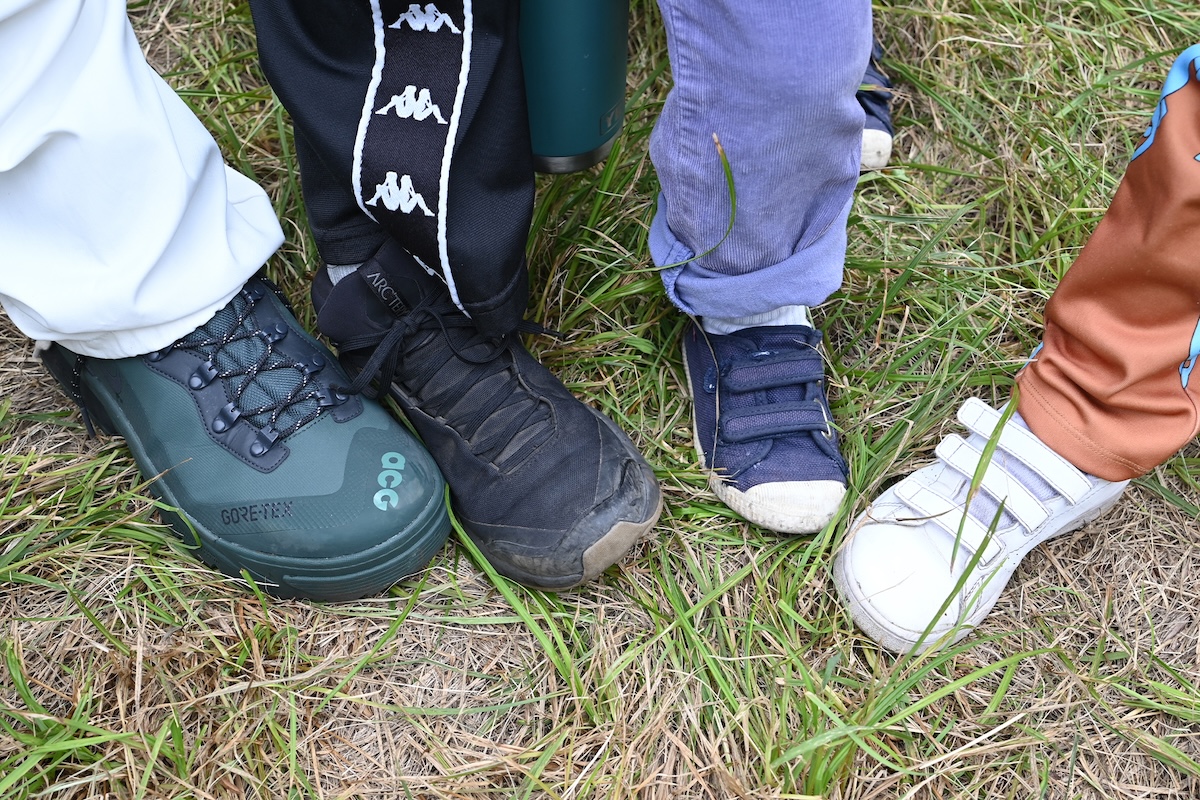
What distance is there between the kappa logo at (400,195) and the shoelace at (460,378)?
0.17 meters

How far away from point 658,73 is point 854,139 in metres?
0.53

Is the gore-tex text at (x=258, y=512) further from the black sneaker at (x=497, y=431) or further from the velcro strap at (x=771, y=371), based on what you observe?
the velcro strap at (x=771, y=371)

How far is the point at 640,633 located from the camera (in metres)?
0.98

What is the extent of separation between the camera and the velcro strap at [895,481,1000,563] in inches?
38.0

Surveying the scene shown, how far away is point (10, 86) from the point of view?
757mm

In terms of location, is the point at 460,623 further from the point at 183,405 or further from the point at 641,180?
the point at 641,180

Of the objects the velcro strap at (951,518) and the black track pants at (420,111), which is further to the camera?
the velcro strap at (951,518)

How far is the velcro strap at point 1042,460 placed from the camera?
0.93m

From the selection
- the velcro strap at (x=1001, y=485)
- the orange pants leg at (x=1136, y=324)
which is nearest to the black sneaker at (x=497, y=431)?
the velcro strap at (x=1001, y=485)

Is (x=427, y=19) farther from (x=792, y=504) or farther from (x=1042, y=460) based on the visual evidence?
(x=1042, y=460)

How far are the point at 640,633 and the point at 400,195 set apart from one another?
55cm

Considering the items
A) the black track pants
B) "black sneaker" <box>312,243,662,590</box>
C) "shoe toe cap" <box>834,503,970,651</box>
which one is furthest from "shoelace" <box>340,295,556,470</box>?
"shoe toe cap" <box>834,503,970,651</box>

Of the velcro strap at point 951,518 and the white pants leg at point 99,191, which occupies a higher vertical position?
the white pants leg at point 99,191

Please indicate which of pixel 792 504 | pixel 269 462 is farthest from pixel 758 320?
pixel 269 462
